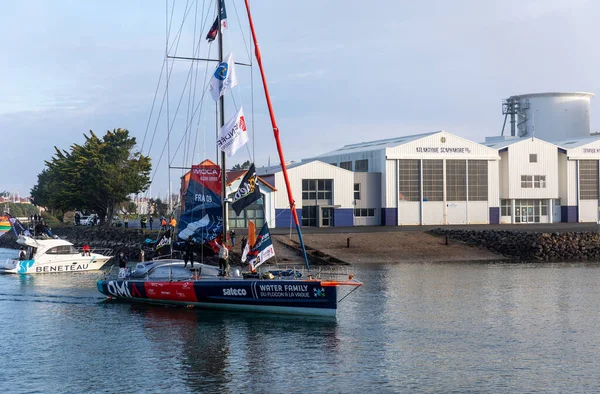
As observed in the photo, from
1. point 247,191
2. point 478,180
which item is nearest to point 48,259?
point 247,191

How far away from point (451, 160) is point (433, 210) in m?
5.89

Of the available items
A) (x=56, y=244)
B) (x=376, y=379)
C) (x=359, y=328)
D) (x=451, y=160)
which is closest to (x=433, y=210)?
(x=451, y=160)

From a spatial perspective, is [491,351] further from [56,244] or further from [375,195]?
[375,195]

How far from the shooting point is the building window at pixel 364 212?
79.2 m

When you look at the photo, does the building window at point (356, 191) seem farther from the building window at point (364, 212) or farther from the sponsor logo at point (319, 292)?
the sponsor logo at point (319, 292)

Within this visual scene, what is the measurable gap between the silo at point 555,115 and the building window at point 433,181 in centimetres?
3360

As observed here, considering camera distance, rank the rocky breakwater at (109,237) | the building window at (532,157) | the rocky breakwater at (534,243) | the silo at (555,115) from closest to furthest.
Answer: the rocky breakwater at (534,243)
the rocky breakwater at (109,237)
the building window at (532,157)
the silo at (555,115)

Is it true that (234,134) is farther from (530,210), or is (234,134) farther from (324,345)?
(530,210)

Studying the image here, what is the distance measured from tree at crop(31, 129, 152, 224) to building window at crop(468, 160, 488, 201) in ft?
120

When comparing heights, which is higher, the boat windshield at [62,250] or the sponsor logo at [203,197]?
the sponsor logo at [203,197]

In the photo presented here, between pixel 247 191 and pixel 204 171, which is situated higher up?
pixel 204 171

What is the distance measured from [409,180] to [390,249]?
19.4 meters

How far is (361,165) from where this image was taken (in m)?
83.9

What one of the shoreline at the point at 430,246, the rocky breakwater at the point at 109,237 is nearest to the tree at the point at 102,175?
the rocky breakwater at the point at 109,237
